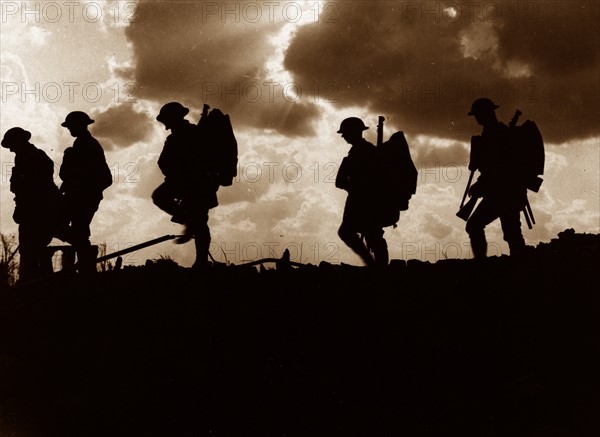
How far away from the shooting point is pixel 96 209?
1177 centimetres

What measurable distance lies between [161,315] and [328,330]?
2167 mm

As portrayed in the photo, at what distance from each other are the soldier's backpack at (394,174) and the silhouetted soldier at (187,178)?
6.99ft

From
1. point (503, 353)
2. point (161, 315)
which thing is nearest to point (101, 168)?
point (161, 315)

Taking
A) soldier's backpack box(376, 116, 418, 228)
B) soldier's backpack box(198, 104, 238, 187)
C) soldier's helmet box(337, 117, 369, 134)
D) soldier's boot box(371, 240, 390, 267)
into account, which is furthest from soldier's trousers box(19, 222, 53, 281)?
soldier's backpack box(376, 116, 418, 228)

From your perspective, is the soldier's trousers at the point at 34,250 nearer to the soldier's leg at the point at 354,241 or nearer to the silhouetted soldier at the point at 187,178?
the silhouetted soldier at the point at 187,178

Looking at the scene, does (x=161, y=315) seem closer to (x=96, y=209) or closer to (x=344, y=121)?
(x=96, y=209)

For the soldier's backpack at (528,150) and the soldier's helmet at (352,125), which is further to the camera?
the soldier's helmet at (352,125)

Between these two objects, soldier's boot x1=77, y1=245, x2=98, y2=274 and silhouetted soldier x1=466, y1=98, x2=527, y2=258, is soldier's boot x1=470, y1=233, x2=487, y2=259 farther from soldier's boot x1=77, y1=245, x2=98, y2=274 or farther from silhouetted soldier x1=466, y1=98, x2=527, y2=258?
soldier's boot x1=77, y1=245, x2=98, y2=274

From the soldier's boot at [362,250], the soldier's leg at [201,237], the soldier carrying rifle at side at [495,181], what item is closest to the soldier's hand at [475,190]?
the soldier carrying rifle at side at [495,181]

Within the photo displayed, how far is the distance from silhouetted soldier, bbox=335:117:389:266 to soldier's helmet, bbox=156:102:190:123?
2032 mm

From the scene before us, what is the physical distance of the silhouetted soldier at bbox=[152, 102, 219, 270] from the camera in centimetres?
1066

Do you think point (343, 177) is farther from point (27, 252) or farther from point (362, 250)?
point (27, 252)

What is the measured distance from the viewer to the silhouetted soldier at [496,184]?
1054 centimetres

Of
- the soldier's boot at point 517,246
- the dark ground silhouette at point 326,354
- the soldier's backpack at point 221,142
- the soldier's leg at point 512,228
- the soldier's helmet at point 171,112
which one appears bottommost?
the dark ground silhouette at point 326,354
